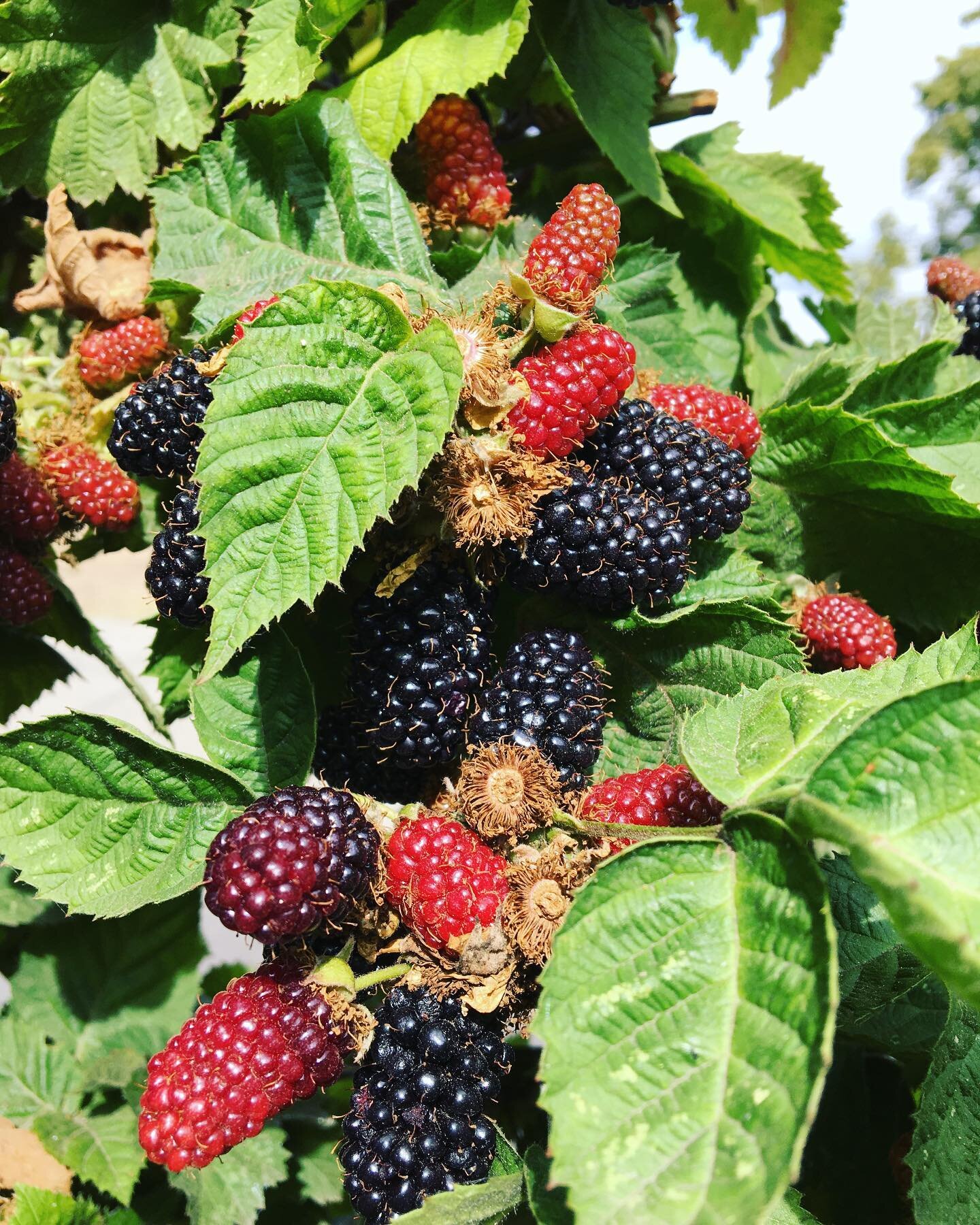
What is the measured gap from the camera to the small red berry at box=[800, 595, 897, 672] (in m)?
1.02

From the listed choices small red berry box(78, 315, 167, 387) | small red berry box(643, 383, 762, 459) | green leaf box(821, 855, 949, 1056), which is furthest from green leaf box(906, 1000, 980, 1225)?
small red berry box(78, 315, 167, 387)

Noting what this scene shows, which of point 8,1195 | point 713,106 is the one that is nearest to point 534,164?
point 713,106

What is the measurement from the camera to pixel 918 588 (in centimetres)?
115

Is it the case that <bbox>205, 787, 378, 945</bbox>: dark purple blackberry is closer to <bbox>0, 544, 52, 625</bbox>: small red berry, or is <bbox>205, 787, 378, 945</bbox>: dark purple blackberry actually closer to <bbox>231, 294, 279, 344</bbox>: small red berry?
<bbox>231, 294, 279, 344</bbox>: small red berry

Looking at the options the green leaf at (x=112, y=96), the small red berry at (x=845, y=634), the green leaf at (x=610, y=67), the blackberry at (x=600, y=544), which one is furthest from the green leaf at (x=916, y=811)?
the green leaf at (x=112, y=96)

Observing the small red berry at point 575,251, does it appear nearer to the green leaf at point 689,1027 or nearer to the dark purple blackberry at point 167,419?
the dark purple blackberry at point 167,419

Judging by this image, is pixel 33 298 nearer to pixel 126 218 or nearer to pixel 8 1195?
pixel 126 218

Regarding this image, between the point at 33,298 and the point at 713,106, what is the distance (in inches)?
38.0

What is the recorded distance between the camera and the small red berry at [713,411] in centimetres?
104

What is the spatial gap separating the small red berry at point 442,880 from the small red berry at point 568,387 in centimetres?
37

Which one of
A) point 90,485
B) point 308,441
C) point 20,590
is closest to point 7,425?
point 90,485

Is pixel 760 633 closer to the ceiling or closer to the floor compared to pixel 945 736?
closer to the floor

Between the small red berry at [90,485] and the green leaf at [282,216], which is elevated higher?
the green leaf at [282,216]

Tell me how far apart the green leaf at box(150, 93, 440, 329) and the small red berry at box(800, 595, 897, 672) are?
0.56 metres
